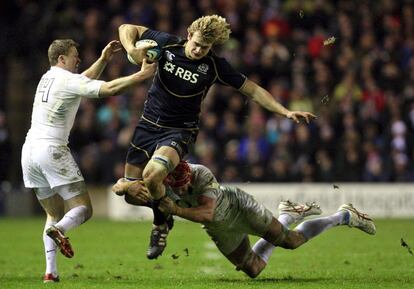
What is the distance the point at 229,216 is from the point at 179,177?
0.69 meters

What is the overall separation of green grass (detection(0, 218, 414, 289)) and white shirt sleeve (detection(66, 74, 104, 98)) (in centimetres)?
202

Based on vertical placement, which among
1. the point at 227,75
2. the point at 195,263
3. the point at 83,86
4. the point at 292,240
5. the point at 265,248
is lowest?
the point at 195,263

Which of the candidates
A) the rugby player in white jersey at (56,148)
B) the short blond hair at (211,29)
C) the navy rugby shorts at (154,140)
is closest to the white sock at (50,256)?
the rugby player in white jersey at (56,148)

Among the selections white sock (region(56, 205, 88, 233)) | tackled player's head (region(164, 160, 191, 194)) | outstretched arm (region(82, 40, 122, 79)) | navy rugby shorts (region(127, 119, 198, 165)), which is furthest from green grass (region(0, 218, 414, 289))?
outstretched arm (region(82, 40, 122, 79))

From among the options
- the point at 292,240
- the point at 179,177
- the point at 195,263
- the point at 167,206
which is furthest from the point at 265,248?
the point at 195,263

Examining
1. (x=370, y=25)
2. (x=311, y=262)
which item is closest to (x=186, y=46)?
(x=311, y=262)

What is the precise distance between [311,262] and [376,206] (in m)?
9.15

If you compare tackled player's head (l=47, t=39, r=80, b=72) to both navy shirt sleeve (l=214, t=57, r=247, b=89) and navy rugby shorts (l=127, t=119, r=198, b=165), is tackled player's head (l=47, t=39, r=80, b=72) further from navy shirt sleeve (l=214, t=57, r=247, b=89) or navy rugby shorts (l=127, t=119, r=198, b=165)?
navy shirt sleeve (l=214, t=57, r=247, b=89)

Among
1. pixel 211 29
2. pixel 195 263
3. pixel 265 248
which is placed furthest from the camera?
pixel 195 263

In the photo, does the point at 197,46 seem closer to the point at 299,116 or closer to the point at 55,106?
the point at 299,116

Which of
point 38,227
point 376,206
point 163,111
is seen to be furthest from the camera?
point 376,206

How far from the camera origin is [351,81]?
2353cm

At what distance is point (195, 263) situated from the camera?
1424cm

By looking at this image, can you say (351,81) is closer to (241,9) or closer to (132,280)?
(241,9)
